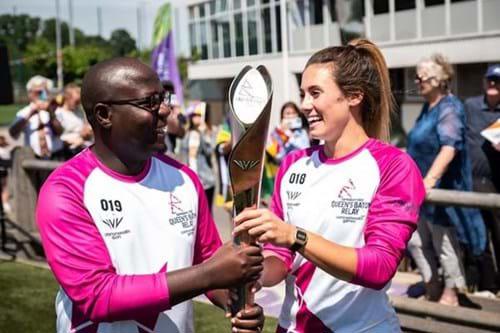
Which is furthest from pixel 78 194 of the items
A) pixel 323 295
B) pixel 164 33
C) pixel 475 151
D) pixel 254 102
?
pixel 164 33

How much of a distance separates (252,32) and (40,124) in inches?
1054

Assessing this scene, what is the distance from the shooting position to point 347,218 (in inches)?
93.4

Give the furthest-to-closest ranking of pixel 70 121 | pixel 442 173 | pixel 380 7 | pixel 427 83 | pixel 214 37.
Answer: pixel 214 37, pixel 380 7, pixel 70 121, pixel 427 83, pixel 442 173

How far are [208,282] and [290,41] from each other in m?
29.7

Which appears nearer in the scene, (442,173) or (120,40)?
(442,173)

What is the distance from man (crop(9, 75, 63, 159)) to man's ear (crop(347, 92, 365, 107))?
6585mm

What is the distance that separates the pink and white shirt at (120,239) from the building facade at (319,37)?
12.2 meters

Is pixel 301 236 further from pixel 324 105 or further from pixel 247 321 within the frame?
pixel 324 105

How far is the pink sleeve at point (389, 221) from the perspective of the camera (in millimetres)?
2135

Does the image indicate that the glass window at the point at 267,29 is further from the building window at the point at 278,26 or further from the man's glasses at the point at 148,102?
the man's glasses at the point at 148,102

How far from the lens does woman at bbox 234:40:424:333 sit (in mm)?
2324

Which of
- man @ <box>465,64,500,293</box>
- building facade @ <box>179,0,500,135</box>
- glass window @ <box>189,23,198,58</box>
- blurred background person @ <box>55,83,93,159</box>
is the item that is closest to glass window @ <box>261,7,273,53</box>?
building facade @ <box>179,0,500,135</box>

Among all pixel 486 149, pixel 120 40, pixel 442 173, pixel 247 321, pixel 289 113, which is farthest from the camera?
pixel 120 40

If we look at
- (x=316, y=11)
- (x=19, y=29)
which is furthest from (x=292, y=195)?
(x=19, y=29)
